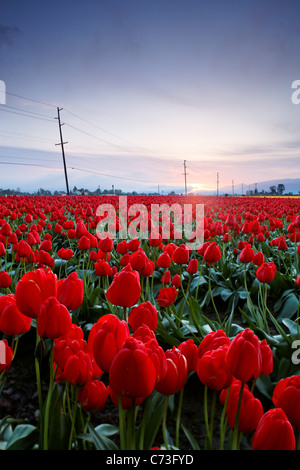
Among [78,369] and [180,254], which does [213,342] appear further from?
[180,254]

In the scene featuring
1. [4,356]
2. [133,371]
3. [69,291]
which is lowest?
[4,356]

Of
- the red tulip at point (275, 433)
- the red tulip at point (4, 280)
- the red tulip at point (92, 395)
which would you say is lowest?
the red tulip at point (92, 395)

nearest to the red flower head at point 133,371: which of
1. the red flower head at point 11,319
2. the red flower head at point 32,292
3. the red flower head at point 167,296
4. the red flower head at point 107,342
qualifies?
the red flower head at point 107,342

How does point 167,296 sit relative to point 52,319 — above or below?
below

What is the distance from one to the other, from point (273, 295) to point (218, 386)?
3369 millimetres

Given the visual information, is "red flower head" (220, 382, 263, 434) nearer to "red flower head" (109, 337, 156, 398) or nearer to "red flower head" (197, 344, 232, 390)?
"red flower head" (197, 344, 232, 390)

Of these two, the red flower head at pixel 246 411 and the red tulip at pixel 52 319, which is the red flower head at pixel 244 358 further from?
the red tulip at pixel 52 319

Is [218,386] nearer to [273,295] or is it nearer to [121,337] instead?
[121,337]

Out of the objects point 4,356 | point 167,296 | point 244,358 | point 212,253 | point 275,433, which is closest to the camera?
point 275,433

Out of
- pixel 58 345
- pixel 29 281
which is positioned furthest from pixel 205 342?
pixel 29 281

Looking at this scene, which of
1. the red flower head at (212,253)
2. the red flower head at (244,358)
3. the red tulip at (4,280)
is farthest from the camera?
the red flower head at (212,253)

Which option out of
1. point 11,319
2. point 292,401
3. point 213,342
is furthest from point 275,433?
point 11,319
